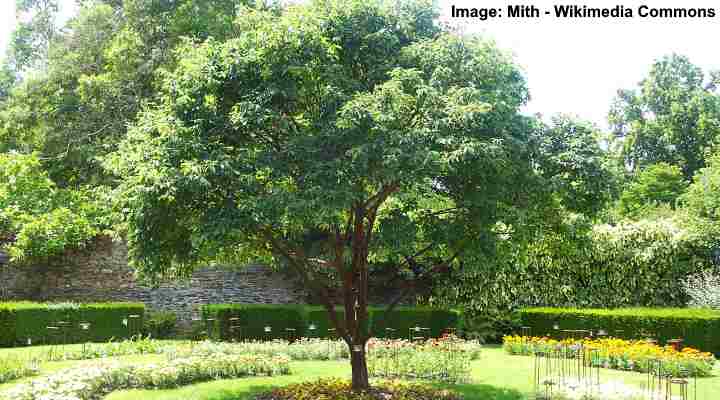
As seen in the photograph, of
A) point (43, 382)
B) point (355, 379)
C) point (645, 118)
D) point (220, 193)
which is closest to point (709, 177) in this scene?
point (645, 118)

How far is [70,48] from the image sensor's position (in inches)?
924

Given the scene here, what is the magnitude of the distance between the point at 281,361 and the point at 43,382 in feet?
14.5

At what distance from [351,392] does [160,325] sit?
11467mm

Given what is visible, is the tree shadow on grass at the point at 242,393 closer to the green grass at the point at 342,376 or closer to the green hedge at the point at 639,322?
the green grass at the point at 342,376

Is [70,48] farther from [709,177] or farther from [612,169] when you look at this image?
[709,177]

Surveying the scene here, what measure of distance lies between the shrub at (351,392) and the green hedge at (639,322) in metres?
8.05

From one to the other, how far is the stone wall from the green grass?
7222mm

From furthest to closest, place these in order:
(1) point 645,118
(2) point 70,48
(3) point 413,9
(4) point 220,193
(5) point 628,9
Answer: (1) point 645,118, (2) point 70,48, (5) point 628,9, (3) point 413,9, (4) point 220,193

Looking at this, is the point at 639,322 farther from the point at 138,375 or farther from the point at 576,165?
the point at 138,375

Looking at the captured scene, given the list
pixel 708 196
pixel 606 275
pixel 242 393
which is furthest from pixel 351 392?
pixel 708 196

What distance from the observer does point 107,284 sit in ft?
70.4

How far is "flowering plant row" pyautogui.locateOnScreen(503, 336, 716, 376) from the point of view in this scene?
12281 millimetres

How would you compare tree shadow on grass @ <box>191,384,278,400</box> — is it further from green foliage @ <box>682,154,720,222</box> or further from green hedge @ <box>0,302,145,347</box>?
green foliage @ <box>682,154,720,222</box>

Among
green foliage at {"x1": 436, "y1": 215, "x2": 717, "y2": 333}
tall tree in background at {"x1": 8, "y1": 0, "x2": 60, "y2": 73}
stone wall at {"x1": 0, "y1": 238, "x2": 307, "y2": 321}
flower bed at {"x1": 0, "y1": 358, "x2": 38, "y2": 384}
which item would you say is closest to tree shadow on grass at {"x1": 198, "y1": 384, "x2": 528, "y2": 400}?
flower bed at {"x1": 0, "y1": 358, "x2": 38, "y2": 384}
